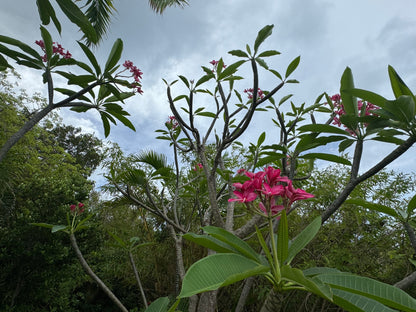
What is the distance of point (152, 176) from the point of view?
→ 1.75 m

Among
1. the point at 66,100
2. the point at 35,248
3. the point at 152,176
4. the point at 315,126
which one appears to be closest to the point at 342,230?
the point at 152,176

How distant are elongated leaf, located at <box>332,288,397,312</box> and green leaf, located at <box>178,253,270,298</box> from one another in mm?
146

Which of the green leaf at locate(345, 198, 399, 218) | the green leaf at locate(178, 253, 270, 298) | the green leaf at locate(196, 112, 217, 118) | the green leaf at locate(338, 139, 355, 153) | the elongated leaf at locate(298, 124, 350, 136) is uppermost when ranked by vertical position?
the green leaf at locate(196, 112, 217, 118)

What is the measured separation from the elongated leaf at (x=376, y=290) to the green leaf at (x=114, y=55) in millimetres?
1735

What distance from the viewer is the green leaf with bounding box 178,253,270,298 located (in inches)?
16.0

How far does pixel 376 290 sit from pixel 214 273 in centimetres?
28

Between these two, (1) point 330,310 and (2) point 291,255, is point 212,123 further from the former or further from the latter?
(1) point 330,310

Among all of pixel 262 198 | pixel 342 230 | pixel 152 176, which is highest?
pixel 342 230

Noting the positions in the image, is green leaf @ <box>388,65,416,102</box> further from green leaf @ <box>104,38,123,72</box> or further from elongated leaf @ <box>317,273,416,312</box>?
green leaf @ <box>104,38,123,72</box>

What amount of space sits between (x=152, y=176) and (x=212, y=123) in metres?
0.59

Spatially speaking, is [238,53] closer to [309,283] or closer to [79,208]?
[309,283]

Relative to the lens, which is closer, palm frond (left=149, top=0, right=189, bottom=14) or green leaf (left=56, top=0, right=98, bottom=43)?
green leaf (left=56, top=0, right=98, bottom=43)

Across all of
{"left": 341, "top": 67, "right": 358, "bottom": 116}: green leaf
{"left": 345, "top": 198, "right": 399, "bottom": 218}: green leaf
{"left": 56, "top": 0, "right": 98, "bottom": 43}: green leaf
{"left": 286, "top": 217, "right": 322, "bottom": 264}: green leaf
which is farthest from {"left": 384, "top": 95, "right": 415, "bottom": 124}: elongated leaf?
{"left": 56, "top": 0, "right": 98, "bottom": 43}: green leaf

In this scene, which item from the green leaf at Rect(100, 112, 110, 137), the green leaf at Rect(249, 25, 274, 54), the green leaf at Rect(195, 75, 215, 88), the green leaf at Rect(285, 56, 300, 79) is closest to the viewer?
the green leaf at Rect(249, 25, 274, 54)
